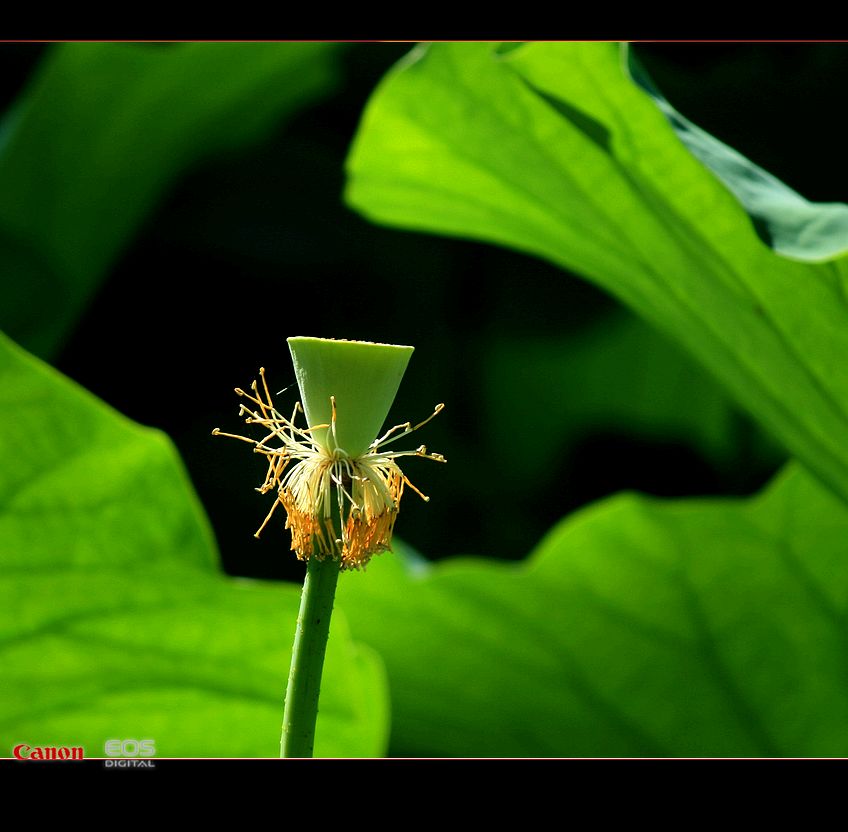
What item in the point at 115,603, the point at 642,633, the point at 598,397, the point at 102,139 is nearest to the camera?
the point at 115,603

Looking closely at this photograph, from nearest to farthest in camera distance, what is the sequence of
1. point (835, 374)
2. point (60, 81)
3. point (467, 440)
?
point (835, 374) → point (60, 81) → point (467, 440)

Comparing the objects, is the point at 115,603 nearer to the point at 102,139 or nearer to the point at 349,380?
the point at 349,380

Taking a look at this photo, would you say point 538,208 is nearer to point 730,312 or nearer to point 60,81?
point 730,312

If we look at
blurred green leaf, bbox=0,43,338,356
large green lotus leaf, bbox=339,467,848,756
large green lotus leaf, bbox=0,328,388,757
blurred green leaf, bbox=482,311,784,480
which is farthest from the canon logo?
blurred green leaf, bbox=482,311,784,480

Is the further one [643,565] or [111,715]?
[643,565]

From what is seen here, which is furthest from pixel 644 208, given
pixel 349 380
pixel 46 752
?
pixel 46 752

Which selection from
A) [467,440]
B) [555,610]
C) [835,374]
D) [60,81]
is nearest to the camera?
[835,374]

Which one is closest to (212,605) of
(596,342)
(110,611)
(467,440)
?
(110,611)
